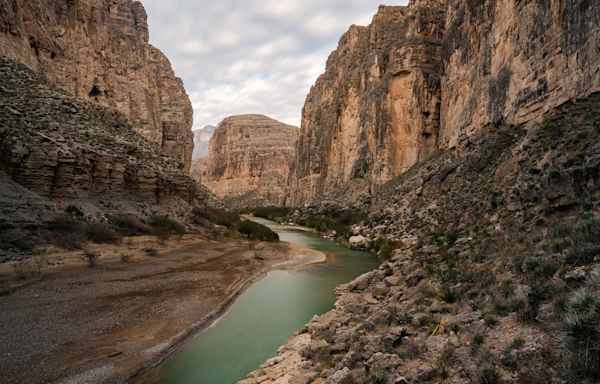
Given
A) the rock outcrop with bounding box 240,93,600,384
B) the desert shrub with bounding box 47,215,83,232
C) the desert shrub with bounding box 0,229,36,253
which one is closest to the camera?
the rock outcrop with bounding box 240,93,600,384

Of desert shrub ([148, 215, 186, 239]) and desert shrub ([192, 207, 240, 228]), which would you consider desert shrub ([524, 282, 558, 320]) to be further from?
desert shrub ([192, 207, 240, 228])

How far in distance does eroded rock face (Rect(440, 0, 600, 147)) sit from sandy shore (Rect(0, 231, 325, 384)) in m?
Answer: 18.7

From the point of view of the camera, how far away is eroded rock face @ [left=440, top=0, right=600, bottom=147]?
17625mm

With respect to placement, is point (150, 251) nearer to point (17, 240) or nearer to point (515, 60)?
point (17, 240)

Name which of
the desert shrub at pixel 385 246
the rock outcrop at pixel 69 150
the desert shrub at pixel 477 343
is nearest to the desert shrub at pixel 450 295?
the desert shrub at pixel 477 343

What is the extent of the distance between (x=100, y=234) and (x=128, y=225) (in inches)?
130

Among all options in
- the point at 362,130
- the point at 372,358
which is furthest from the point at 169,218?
the point at 362,130

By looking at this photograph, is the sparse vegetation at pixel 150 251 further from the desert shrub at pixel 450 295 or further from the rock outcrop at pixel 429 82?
the rock outcrop at pixel 429 82

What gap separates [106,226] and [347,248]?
18783 mm

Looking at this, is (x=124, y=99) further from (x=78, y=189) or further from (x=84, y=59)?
(x=78, y=189)

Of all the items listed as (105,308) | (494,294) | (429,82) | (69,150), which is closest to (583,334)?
(494,294)

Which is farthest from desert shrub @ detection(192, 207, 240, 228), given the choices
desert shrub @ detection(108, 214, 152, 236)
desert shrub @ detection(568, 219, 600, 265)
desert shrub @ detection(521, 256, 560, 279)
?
desert shrub @ detection(568, 219, 600, 265)

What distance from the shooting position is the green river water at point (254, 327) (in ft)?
31.6

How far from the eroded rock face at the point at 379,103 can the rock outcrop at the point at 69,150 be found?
3009cm
